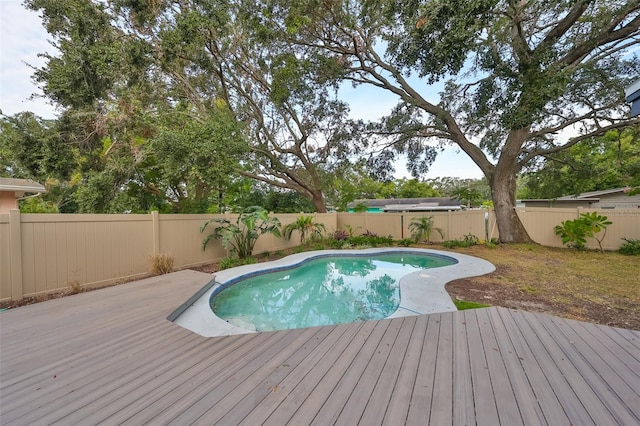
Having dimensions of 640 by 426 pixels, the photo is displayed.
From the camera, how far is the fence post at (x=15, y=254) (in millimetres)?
3580

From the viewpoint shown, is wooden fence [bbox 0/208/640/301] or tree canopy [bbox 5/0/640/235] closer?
wooden fence [bbox 0/208/640/301]

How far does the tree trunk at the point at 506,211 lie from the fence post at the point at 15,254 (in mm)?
11395

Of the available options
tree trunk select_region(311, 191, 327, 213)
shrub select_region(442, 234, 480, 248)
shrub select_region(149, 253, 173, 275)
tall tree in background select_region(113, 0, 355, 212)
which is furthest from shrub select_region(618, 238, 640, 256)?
shrub select_region(149, 253, 173, 275)

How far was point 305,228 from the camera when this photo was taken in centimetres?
950

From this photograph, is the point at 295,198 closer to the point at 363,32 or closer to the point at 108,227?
the point at 363,32

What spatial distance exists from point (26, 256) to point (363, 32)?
31.5 ft

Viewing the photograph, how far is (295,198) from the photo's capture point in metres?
13.8

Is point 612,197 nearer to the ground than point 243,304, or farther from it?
farther from it

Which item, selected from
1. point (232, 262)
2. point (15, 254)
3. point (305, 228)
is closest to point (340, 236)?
point (305, 228)

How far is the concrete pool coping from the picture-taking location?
305 centimetres

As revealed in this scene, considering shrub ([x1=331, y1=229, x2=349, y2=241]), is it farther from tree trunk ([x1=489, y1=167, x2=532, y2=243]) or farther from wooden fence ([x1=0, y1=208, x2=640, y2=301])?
tree trunk ([x1=489, y1=167, x2=532, y2=243])

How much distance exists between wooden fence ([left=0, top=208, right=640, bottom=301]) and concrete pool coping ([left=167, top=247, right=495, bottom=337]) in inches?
55.5

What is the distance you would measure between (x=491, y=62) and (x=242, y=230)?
7.80 meters

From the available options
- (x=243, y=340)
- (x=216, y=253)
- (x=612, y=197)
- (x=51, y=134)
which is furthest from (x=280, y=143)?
(x=612, y=197)
